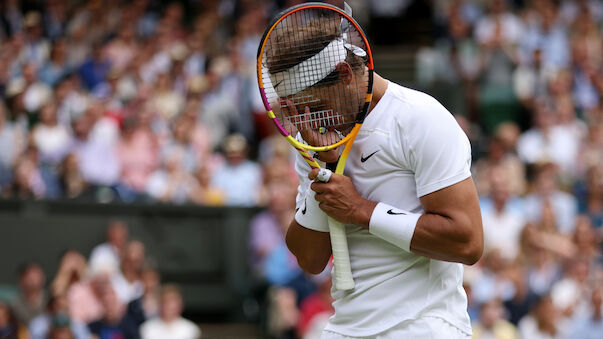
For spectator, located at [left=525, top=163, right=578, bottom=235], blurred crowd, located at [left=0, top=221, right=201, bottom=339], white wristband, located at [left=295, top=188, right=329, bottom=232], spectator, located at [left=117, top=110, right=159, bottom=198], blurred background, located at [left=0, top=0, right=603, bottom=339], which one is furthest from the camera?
spectator, located at [left=117, top=110, right=159, bottom=198]

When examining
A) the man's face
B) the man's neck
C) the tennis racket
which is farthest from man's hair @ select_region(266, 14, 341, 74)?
the man's neck

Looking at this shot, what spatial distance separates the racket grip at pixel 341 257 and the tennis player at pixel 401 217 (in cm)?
5

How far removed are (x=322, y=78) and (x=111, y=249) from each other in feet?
19.8

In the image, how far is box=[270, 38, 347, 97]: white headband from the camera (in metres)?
2.91

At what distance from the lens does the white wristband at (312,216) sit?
10.2ft

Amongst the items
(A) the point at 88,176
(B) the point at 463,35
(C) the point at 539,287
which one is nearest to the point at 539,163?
(C) the point at 539,287

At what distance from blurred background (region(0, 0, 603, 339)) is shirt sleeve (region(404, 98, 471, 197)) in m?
4.73

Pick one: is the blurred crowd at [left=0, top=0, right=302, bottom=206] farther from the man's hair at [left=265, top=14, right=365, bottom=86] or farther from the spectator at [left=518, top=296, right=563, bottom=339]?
the man's hair at [left=265, top=14, right=365, bottom=86]

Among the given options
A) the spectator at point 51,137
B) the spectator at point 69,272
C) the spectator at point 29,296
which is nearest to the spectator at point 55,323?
the spectator at point 29,296

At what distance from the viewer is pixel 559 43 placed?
12.4m

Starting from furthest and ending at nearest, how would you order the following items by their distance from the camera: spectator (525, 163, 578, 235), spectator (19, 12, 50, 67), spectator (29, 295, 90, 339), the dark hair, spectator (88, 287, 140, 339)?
spectator (19, 12, 50, 67)
spectator (525, 163, 578, 235)
the dark hair
spectator (88, 287, 140, 339)
spectator (29, 295, 90, 339)

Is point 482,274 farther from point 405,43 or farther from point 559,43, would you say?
point 405,43

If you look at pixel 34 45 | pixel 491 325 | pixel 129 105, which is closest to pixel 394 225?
pixel 491 325

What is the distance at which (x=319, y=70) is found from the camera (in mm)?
2920
